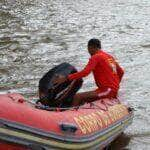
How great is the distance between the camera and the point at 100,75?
31.0ft

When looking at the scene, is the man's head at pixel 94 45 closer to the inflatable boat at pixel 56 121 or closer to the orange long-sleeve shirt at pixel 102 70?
the orange long-sleeve shirt at pixel 102 70

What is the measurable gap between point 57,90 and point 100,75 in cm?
80

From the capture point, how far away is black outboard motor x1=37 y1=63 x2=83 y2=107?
29.8 feet

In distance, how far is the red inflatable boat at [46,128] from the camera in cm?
712

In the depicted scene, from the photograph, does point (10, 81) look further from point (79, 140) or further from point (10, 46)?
point (79, 140)

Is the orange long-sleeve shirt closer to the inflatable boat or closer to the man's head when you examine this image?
the man's head

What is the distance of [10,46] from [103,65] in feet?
33.6

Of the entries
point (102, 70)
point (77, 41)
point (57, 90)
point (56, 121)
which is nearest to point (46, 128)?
point (56, 121)

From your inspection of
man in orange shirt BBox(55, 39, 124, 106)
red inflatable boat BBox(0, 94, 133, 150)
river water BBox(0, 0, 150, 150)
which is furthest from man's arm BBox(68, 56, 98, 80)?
river water BBox(0, 0, 150, 150)

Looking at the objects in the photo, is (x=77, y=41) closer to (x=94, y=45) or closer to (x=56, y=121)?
(x=94, y=45)

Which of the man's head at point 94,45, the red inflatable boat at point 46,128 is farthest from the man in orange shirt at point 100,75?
the red inflatable boat at point 46,128

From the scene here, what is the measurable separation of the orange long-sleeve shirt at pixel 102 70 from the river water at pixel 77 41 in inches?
43.0

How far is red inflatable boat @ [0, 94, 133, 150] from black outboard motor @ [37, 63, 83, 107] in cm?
67

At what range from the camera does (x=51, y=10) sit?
92.6ft
